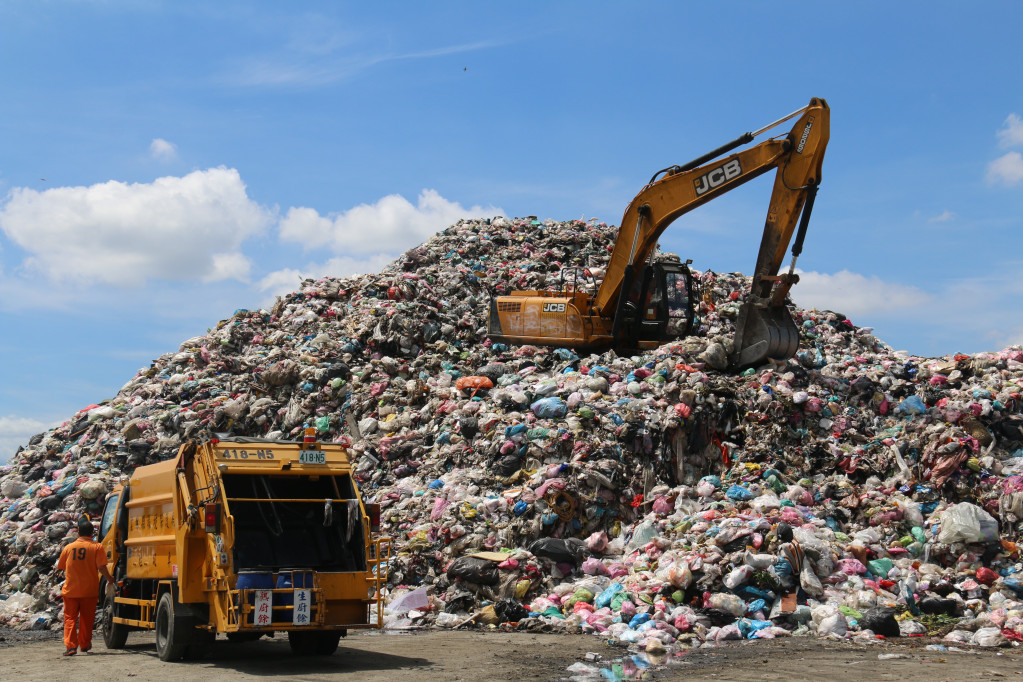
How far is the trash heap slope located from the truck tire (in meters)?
1.72

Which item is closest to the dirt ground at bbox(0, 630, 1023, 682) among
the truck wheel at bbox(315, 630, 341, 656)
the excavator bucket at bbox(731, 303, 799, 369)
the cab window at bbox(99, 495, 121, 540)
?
the truck wheel at bbox(315, 630, 341, 656)

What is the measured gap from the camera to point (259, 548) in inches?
296

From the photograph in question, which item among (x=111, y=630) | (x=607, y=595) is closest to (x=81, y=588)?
(x=111, y=630)

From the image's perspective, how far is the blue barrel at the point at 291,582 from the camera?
699 centimetres

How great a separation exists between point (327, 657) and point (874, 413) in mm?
7712

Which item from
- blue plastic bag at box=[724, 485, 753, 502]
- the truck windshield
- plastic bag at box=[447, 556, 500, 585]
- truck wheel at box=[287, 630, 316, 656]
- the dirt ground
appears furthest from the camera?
blue plastic bag at box=[724, 485, 753, 502]

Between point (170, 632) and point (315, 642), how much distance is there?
1161 mm

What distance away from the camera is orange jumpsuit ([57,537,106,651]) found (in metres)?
8.30

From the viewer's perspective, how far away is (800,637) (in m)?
8.12

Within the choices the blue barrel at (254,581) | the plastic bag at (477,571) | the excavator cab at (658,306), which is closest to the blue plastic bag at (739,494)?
the plastic bag at (477,571)

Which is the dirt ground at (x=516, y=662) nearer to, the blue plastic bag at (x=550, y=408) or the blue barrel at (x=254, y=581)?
the blue barrel at (x=254, y=581)

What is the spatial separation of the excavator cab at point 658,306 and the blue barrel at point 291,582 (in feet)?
26.4

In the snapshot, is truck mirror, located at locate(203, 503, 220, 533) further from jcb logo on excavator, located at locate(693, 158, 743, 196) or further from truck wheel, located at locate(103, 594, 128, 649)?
jcb logo on excavator, located at locate(693, 158, 743, 196)

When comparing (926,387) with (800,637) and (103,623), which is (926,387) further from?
(103,623)
